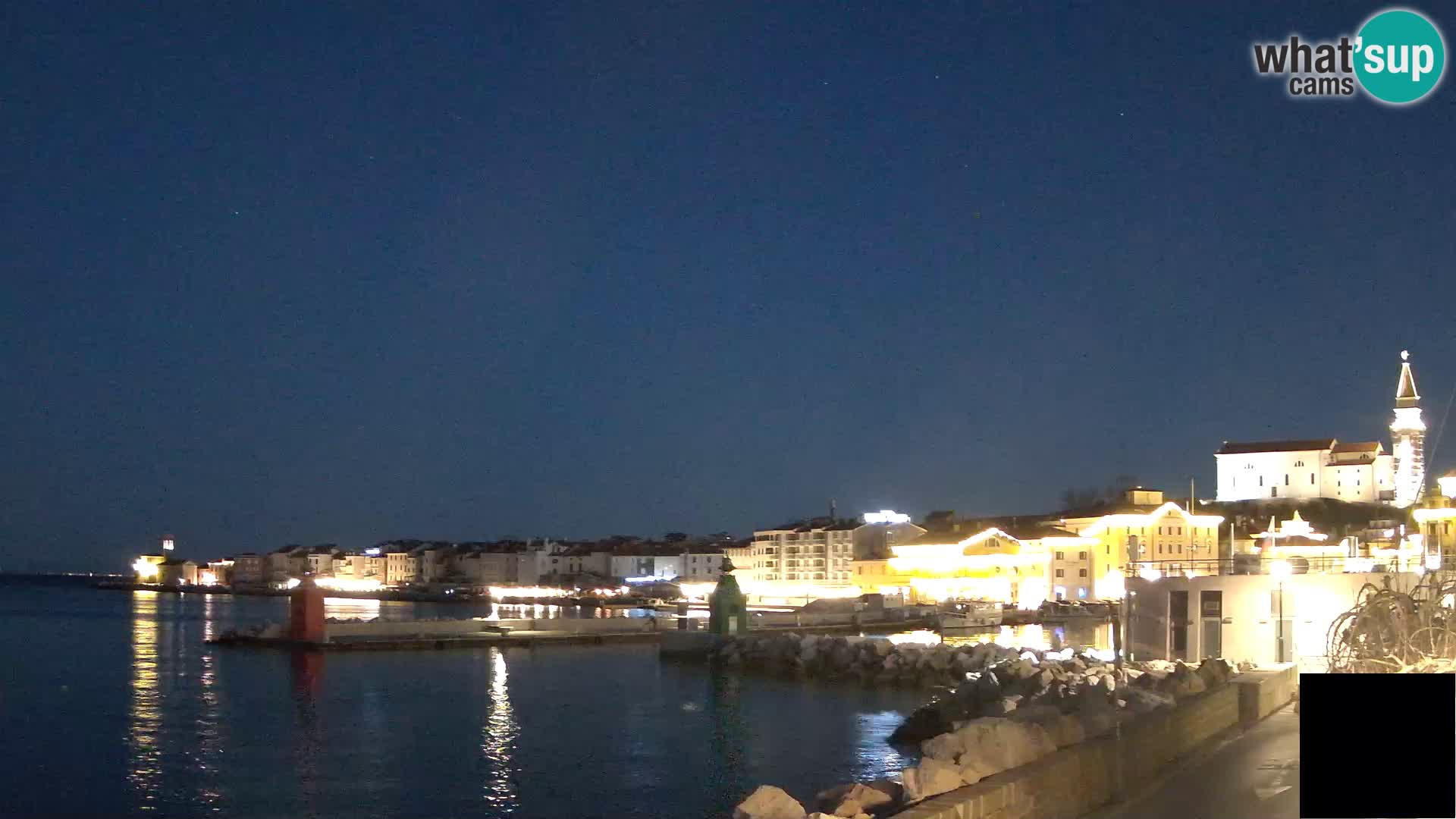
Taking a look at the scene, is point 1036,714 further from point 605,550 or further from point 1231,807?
point 605,550

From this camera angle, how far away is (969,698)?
24703 millimetres

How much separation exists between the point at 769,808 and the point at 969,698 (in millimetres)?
14275

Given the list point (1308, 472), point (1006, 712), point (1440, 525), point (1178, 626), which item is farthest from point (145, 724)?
point (1308, 472)

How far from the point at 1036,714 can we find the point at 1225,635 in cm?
919

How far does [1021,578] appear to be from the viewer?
77125 mm

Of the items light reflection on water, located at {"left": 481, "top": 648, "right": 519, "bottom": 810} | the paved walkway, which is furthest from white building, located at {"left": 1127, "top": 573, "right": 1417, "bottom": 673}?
light reflection on water, located at {"left": 481, "top": 648, "right": 519, "bottom": 810}

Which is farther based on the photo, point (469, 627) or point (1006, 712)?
point (469, 627)

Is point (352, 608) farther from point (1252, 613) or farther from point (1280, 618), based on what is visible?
point (1280, 618)

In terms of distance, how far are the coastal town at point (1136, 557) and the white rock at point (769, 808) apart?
43.7ft

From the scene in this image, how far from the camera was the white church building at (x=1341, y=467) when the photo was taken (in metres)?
101

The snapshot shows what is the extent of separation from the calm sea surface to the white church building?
75.2 meters

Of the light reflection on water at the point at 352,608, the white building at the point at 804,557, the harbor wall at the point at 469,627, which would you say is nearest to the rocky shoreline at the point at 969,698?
the harbor wall at the point at 469,627

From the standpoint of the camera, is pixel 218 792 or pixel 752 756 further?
pixel 752 756

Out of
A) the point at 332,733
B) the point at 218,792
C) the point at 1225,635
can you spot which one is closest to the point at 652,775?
the point at 218,792
